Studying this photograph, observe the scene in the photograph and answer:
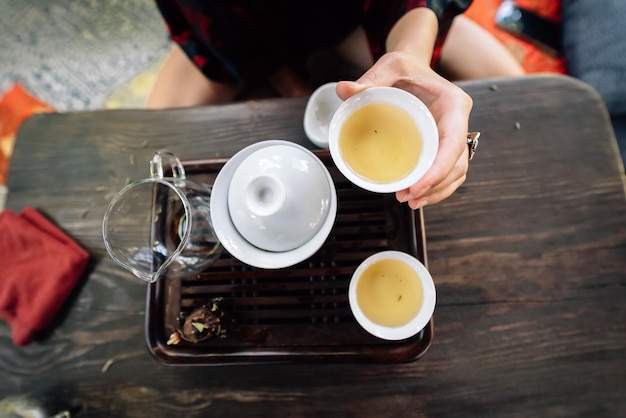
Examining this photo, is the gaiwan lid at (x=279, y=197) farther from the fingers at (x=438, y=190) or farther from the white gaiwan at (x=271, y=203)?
the fingers at (x=438, y=190)

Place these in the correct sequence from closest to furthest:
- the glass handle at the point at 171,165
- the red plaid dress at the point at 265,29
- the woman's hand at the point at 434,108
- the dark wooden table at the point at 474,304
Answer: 1. the woman's hand at the point at 434,108
2. the glass handle at the point at 171,165
3. the dark wooden table at the point at 474,304
4. the red plaid dress at the point at 265,29

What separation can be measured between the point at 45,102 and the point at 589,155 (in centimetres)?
264

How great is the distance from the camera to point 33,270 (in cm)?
126

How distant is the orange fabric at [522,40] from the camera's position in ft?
6.66

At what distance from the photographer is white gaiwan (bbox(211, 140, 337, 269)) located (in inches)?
34.9

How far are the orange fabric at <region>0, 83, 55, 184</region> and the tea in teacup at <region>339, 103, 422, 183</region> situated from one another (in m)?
2.14

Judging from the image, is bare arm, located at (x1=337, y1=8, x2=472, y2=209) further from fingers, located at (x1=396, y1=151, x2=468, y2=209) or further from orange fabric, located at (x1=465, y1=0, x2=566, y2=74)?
orange fabric, located at (x1=465, y1=0, x2=566, y2=74)

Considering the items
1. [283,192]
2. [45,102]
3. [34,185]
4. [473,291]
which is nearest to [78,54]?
[45,102]

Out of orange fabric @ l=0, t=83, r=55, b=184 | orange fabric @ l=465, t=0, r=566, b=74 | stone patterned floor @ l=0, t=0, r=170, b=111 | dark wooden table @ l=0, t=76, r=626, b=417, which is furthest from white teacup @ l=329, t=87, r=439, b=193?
orange fabric @ l=0, t=83, r=55, b=184

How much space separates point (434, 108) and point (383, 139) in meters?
0.13

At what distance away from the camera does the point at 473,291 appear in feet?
3.81

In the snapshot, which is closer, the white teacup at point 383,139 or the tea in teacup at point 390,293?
the white teacup at point 383,139

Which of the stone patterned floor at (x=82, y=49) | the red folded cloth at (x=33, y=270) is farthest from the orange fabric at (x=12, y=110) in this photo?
the red folded cloth at (x=33, y=270)

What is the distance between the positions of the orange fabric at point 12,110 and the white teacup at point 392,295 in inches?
86.4
